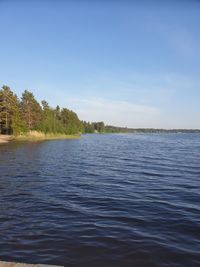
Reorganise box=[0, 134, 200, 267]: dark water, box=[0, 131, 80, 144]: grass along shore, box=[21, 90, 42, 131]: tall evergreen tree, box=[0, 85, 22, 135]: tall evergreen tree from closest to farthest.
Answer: box=[0, 134, 200, 267]: dark water → box=[0, 131, 80, 144]: grass along shore → box=[0, 85, 22, 135]: tall evergreen tree → box=[21, 90, 42, 131]: tall evergreen tree

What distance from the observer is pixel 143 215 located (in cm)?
1234

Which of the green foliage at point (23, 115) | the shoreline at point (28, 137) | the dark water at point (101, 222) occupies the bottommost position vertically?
the dark water at point (101, 222)

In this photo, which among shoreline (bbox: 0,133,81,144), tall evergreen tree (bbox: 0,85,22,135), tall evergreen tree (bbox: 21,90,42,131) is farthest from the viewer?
tall evergreen tree (bbox: 21,90,42,131)

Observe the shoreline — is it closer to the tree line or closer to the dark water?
the tree line

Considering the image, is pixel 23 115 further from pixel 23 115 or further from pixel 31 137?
pixel 31 137

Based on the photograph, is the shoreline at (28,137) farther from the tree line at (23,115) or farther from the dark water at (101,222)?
the dark water at (101,222)

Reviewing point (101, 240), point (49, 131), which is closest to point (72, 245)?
point (101, 240)

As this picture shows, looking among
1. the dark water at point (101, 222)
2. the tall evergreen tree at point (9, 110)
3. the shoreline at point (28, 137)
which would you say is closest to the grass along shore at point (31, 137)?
the shoreline at point (28, 137)

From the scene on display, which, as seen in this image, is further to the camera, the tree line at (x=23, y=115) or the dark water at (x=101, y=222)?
the tree line at (x=23, y=115)

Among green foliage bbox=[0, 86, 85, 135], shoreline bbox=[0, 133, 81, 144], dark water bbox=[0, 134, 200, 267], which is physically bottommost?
dark water bbox=[0, 134, 200, 267]

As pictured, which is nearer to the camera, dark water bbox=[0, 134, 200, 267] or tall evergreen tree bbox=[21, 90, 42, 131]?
dark water bbox=[0, 134, 200, 267]

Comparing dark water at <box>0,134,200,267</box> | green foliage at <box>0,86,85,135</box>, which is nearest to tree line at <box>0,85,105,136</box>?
green foliage at <box>0,86,85,135</box>

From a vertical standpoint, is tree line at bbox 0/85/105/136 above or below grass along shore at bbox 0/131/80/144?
above

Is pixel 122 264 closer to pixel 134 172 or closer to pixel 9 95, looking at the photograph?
pixel 134 172
